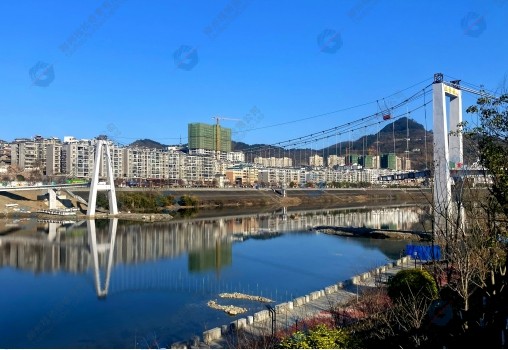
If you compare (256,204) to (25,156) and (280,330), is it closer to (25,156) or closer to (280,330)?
(25,156)

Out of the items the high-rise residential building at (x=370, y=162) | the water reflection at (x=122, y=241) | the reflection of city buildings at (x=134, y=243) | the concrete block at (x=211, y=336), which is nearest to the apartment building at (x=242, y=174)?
the high-rise residential building at (x=370, y=162)

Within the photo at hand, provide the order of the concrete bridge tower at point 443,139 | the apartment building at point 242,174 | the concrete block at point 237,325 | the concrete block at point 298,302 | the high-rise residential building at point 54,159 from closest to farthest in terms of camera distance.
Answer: the concrete block at point 237,325, the concrete block at point 298,302, the concrete bridge tower at point 443,139, the high-rise residential building at point 54,159, the apartment building at point 242,174

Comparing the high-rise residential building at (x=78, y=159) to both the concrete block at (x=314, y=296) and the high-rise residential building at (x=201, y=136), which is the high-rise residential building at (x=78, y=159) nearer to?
the high-rise residential building at (x=201, y=136)

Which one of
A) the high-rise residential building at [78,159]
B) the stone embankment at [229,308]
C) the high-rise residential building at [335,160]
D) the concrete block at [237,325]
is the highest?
the high-rise residential building at [335,160]

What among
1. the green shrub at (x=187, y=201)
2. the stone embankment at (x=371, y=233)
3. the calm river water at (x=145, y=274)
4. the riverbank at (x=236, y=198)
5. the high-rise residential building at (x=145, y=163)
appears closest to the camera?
the calm river water at (x=145, y=274)

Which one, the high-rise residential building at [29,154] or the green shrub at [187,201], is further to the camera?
the high-rise residential building at [29,154]

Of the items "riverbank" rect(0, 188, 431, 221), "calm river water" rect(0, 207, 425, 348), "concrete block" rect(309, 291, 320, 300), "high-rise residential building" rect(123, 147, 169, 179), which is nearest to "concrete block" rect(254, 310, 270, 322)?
"calm river water" rect(0, 207, 425, 348)

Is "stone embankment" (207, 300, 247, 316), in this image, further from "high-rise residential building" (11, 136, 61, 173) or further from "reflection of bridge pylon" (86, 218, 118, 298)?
"high-rise residential building" (11, 136, 61, 173)

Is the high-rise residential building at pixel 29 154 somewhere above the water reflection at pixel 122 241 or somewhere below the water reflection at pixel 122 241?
above
